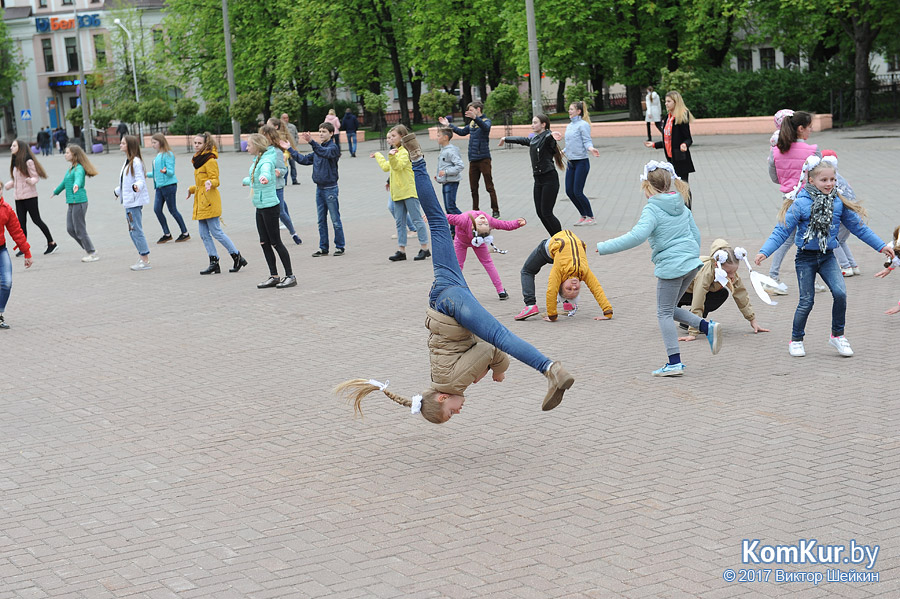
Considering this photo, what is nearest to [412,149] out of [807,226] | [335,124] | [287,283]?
[807,226]

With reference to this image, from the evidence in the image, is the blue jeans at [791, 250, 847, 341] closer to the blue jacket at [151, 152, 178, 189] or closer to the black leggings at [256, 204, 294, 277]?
the black leggings at [256, 204, 294, 277]

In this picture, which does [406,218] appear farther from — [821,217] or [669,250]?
[821,217]

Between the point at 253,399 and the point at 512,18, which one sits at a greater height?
the point at 512,18

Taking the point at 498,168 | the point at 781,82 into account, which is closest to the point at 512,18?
the point at 781,82

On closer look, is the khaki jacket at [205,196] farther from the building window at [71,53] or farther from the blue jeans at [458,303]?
the building window at [71,53]

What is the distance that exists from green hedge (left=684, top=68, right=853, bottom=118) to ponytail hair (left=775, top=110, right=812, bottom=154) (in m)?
26.0

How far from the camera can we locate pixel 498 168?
27656 millimetres

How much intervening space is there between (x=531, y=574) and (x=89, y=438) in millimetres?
3800

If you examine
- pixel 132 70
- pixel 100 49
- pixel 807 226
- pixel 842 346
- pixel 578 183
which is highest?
pixel 100 49

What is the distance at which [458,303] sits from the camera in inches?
240

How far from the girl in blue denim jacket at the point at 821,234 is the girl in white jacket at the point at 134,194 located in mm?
9912

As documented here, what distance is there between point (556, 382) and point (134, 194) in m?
10.8

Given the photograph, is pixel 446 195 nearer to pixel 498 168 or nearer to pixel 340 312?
pixel 340 312

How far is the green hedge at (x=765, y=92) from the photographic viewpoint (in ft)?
115
